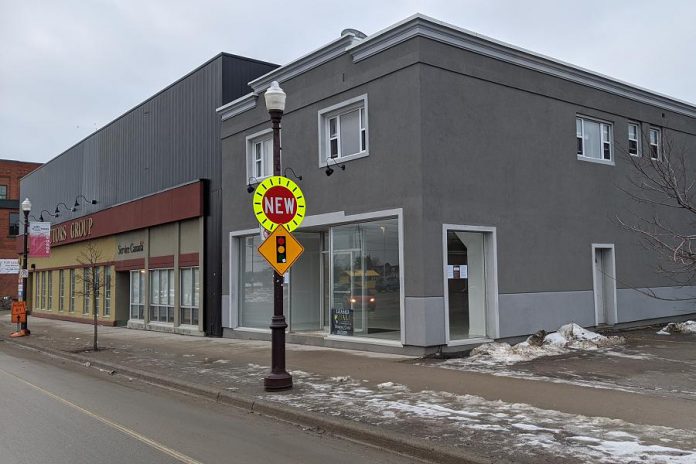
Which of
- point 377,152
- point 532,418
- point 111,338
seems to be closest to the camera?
point 532,418

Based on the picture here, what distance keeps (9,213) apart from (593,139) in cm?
6060

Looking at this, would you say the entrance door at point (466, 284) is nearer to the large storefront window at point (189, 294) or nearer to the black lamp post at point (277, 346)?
the black lamp post at point (277, 346)

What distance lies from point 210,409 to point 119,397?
2.18 metres

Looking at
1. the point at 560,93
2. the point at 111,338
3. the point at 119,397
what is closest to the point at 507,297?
the point at 560,93

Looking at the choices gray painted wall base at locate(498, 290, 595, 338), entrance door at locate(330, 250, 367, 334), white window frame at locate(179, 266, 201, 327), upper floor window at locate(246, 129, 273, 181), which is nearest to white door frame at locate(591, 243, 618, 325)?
gray painted wall base at locate(498, 290, 595, 338)

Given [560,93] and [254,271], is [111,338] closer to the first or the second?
[254,271]

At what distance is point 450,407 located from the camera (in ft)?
26.8

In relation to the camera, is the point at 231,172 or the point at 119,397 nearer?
the point at 119,397

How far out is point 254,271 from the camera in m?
19.3

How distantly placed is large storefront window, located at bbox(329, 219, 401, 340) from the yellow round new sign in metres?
4.15

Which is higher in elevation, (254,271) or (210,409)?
(254,271)

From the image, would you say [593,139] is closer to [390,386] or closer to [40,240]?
[390,386]


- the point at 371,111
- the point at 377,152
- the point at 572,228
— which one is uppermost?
the point at 371,111

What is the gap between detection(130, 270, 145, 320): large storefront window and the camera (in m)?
26.5
